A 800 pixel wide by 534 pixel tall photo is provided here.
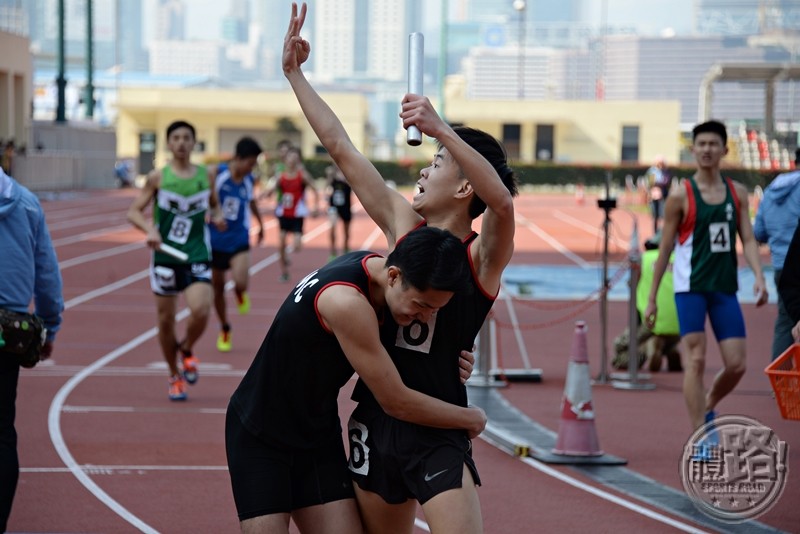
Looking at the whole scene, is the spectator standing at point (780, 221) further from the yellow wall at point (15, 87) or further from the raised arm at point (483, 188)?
the yellow wall at point (15, 87)

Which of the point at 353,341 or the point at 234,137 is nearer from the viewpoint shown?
the point at 353,341

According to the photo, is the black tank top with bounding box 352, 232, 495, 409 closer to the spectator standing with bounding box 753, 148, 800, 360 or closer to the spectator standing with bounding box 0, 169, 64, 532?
the spectator standing with bounding box 0, 169, 64, 532

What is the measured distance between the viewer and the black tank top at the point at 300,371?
4.14 meters

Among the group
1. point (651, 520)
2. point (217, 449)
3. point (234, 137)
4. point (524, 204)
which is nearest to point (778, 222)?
point (651, 520)

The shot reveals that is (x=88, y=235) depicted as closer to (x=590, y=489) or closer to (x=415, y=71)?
(x=590, y=489)

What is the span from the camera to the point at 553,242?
33031mm

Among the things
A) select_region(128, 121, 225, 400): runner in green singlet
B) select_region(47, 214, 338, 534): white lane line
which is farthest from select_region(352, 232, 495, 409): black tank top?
select_region(128, 121, 225, 400): runner in green singlet

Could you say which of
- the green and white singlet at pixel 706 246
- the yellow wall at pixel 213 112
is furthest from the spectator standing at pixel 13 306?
the yellow wall at pixel 213 112

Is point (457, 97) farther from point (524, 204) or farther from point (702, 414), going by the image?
point (702, 414)

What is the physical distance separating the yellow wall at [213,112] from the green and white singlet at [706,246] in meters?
78.9

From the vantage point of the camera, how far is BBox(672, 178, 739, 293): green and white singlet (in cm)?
800

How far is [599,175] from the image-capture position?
74875 millimetres

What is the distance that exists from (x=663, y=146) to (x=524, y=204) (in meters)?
38.1

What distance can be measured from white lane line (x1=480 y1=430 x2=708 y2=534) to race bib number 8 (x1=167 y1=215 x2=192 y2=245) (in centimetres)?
277
